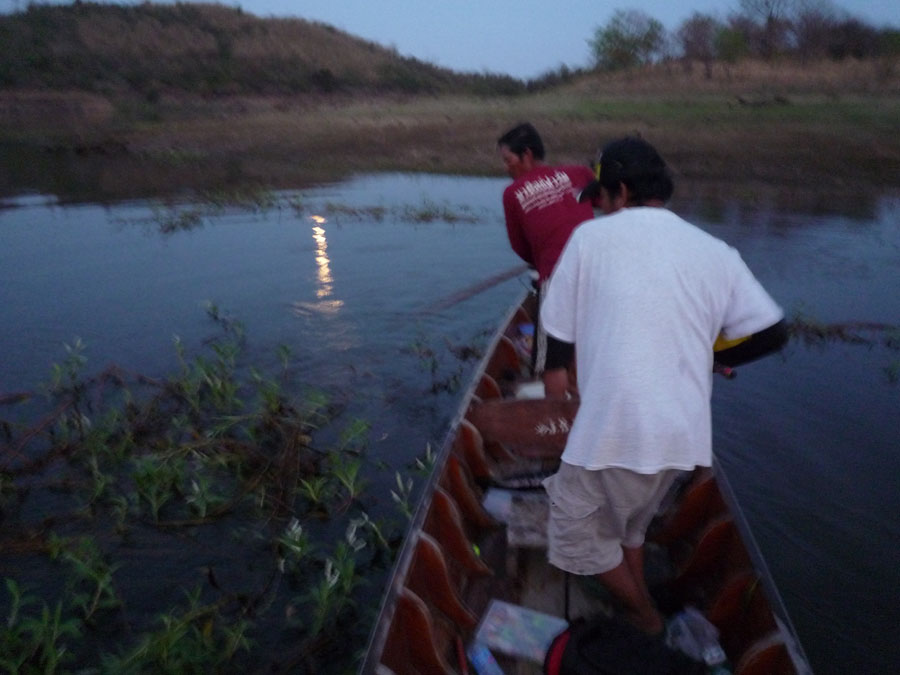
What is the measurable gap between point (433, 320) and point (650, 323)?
20.0ft

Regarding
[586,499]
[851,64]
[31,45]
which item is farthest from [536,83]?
[586,499]

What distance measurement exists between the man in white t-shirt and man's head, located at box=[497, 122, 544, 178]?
72.1 inches

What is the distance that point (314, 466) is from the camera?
4617 mm

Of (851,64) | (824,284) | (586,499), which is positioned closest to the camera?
(586,499)

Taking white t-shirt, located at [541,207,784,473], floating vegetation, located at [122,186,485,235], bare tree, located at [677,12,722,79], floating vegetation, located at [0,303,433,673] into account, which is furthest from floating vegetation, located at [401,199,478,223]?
bare tree, located at [677,12,722,79]

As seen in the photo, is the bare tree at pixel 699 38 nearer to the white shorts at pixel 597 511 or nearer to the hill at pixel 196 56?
the hill at pixel 196 56

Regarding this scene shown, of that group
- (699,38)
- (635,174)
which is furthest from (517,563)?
(699,38)

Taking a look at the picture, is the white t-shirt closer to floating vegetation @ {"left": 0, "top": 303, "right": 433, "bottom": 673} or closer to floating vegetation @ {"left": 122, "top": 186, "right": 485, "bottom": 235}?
floating vegetation @ {"left": 0, "top": 303, "right": 433, "bottom": 673}

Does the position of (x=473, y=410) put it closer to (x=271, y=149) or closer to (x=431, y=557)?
(x=431, y=557)

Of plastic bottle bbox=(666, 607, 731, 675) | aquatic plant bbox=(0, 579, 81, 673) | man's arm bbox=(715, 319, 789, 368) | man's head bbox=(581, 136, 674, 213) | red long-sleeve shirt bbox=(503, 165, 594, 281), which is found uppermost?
man's head bbox=(581, 136, 674, 213)

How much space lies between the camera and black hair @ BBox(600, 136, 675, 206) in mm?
2125

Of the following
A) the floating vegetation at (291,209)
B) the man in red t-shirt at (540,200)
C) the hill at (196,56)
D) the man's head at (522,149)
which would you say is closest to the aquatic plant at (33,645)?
the man in red t-shirt at (540,200)

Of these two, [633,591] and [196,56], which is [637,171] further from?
[196,56]

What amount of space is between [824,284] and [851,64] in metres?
16.6
